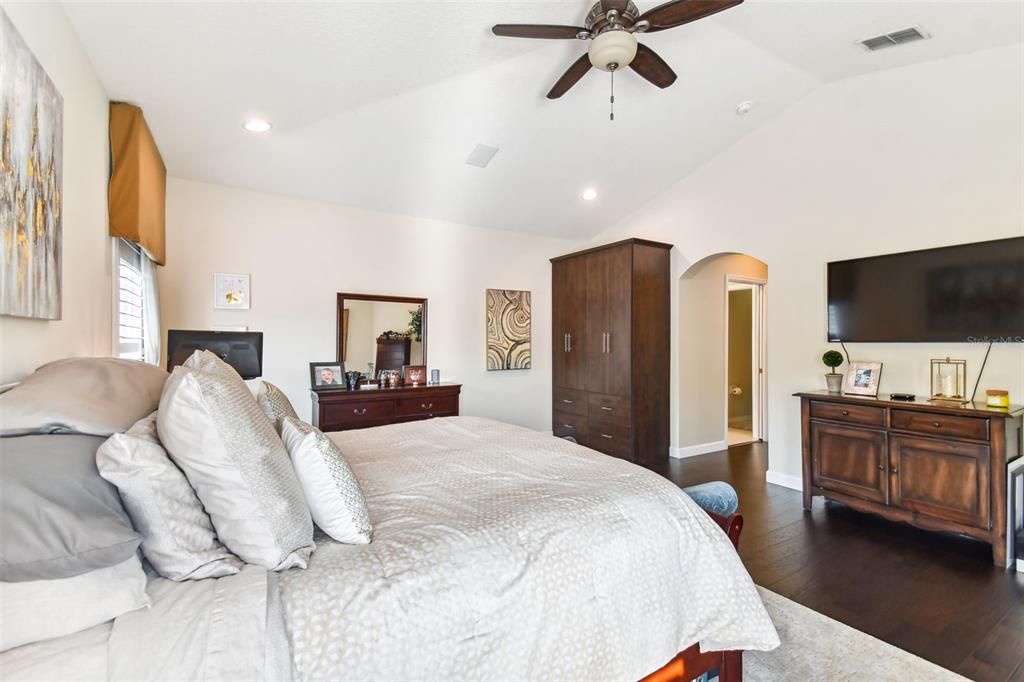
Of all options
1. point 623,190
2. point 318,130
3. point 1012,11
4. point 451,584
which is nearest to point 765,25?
point 1012,11

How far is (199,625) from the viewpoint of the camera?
3.09 feet

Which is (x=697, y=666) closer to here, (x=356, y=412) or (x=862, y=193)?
(x=356, y=412)

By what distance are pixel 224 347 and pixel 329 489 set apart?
2681mm

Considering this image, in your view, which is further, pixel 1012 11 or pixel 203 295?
pixel 203 295

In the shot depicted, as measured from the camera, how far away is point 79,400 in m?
1.10

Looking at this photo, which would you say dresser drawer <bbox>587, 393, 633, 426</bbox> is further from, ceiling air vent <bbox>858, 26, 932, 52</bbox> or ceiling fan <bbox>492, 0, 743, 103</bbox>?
ceiling air vent <bbox>858, 26, 932, 52</bbox>

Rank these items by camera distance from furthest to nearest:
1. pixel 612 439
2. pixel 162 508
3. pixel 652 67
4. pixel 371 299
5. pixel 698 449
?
pixel 698 449 < pixel 612 439 < pixel 371 299 < pixel 652 67 < pixel 162 508

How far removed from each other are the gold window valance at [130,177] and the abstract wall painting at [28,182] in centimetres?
85

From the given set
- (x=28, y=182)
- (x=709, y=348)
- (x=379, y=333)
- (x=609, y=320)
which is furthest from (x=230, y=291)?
(x=709, y=348)

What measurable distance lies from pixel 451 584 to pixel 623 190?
15.1 feet

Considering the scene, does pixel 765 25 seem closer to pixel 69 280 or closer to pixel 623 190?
pixel 623 190

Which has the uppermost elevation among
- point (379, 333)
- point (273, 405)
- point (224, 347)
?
point (379, 333)

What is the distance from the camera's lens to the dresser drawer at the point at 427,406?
4.32m

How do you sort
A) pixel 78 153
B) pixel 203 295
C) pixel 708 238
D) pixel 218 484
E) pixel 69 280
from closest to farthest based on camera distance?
pixel 218 484 < pixel 69 280 < pixel 78 153 < pixel 203 295 < pixel 708 238
